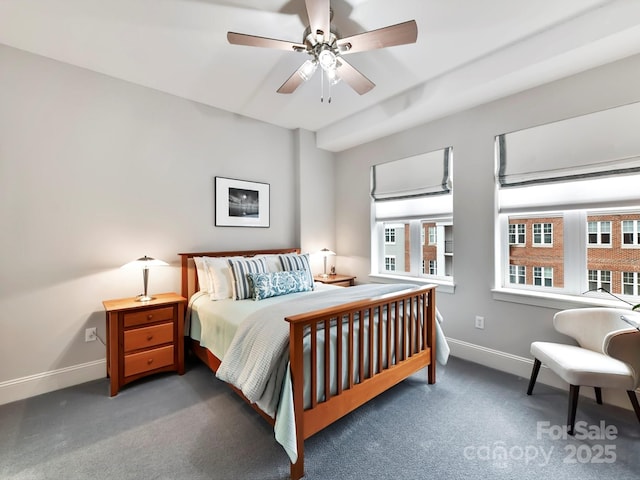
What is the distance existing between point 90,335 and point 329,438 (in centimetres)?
232

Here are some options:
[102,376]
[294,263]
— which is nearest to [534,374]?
[294,263]

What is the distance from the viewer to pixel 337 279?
3.94m

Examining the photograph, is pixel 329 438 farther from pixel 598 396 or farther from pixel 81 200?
pixel 81 200

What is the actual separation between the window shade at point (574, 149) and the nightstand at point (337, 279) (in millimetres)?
2178

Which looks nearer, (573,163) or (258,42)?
(258,42)

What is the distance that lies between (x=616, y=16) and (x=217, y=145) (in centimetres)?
347

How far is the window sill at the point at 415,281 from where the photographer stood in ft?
10.2

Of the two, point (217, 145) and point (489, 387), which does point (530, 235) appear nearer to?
point (489, 387)

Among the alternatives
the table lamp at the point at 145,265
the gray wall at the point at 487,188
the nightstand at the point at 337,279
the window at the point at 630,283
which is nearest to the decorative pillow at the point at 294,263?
the nightstand at the point at 337,279

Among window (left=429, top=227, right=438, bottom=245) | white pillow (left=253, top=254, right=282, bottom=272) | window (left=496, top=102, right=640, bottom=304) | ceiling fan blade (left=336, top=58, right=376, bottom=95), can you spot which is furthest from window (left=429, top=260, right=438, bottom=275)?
ceiling fan blade (left=336, top=58, right=376, bottom=95)

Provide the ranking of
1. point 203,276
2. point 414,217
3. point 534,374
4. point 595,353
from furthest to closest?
1. point 414,217
2. point 203,276
3. point 534,374
4. point 595,353

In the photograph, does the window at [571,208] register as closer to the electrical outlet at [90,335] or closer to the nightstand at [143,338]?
the nightstand at [143,338]

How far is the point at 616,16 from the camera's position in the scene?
1824 mm

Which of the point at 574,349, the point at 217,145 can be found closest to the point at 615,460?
the point at 574,349
